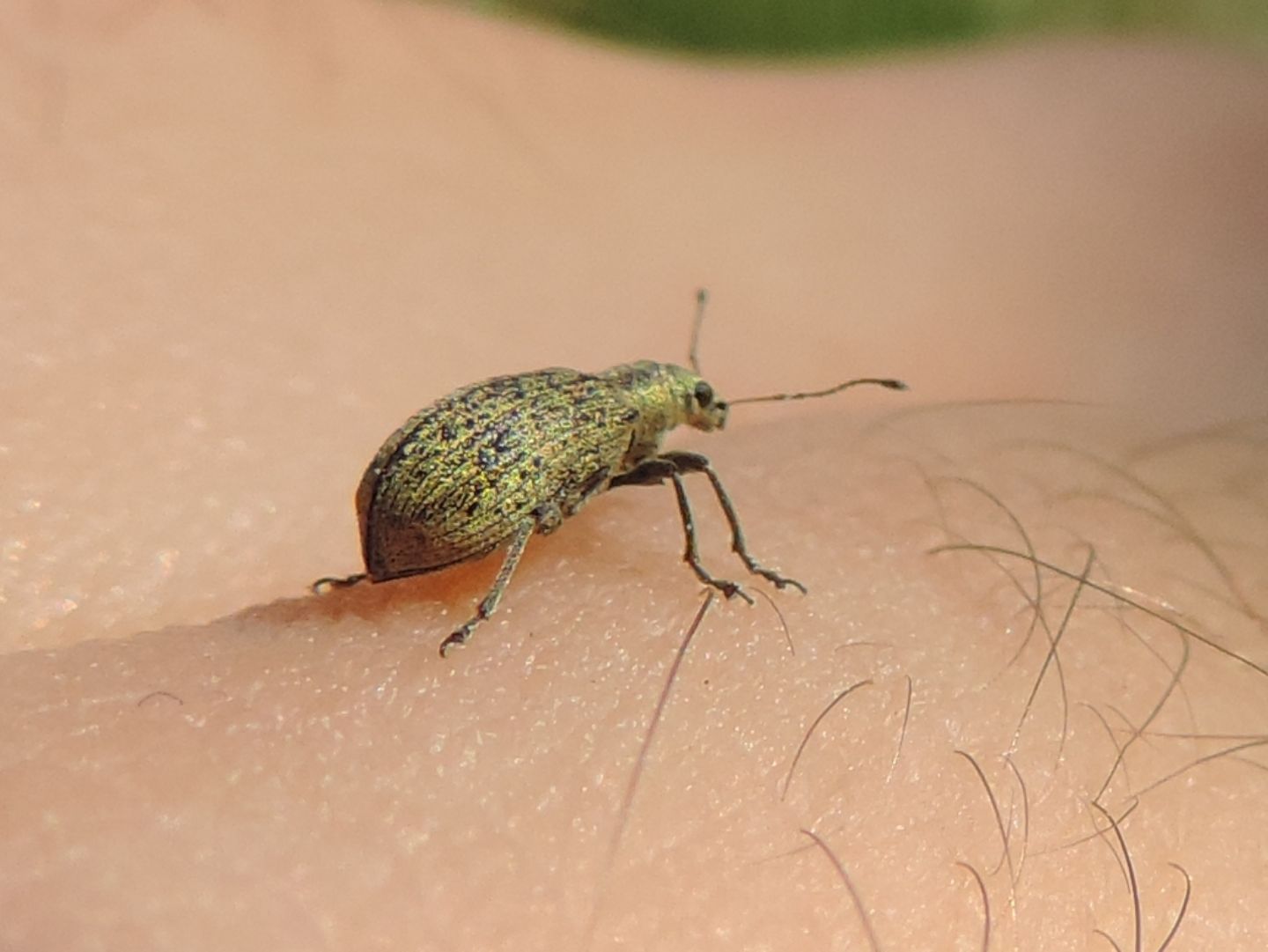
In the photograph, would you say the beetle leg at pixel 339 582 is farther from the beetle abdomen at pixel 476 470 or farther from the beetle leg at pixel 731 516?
the beetle leg at pixel 731 516

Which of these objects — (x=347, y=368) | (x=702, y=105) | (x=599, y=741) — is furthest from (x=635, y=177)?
(x=599, y=741)

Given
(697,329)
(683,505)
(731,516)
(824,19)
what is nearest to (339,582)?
(683,505)

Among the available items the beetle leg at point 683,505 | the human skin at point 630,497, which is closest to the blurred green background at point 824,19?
the human skin at point 630,497

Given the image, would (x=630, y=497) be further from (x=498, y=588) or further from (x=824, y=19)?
(x=824, y=19)

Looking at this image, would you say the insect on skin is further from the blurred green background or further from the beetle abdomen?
the blurred green background

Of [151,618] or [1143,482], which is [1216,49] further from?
[151,618]

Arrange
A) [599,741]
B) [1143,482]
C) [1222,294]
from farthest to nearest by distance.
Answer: [1222,294] < [1143,482] < [599,741]
